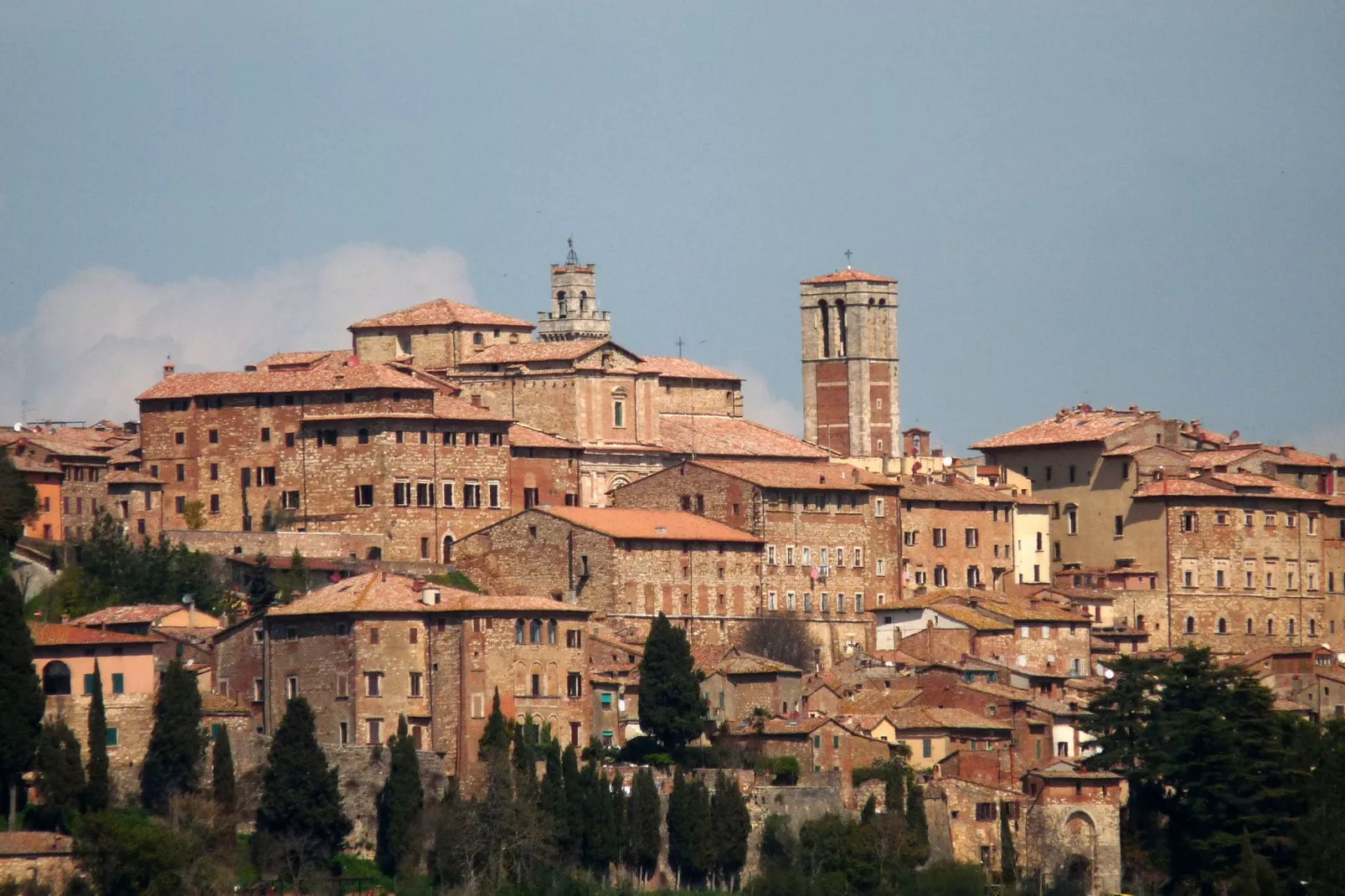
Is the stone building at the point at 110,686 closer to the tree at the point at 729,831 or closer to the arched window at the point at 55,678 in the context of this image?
the arched window at the point at 55,678

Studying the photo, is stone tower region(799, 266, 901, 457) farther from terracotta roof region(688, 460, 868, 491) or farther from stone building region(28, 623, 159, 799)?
stone building region(28, 623, 159, 799)

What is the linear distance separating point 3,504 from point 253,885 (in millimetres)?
14135

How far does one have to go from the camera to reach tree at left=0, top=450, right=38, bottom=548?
8106 centimetres

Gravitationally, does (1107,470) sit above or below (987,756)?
above

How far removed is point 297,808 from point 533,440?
23497mm

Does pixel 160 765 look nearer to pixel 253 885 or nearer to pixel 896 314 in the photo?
pixel 253 885

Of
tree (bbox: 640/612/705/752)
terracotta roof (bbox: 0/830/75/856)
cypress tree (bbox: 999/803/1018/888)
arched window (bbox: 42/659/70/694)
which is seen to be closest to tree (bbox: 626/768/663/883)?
tree (bbox: 640/612/705/752)

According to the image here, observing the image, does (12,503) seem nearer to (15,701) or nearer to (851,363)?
(15,701)

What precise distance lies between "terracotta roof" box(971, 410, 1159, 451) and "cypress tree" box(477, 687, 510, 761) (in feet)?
104

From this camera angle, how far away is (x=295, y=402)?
91625mm

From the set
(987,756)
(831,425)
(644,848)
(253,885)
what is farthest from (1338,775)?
(831,425)

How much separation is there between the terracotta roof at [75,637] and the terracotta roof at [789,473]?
22220 mm

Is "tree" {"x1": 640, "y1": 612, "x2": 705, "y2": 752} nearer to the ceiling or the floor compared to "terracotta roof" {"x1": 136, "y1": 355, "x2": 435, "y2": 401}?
nearer to the floor

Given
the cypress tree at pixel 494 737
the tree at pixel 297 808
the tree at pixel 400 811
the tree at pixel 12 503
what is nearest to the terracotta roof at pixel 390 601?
the cypress tree at pixel 494 737
